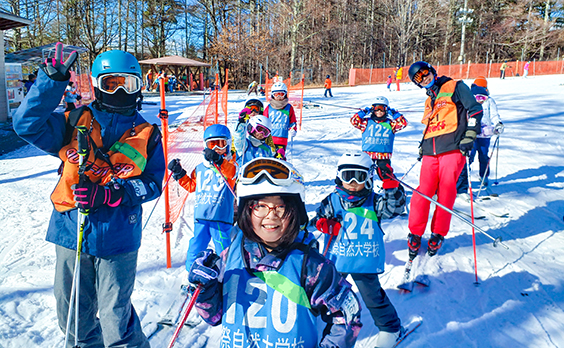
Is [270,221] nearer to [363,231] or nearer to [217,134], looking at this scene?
[363,231]

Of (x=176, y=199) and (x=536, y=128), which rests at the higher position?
(x=536, y=128)

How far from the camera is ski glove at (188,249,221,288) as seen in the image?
4.89 feet

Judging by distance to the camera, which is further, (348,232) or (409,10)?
(409,10)


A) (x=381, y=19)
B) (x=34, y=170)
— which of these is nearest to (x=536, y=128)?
(x=34, y=170)

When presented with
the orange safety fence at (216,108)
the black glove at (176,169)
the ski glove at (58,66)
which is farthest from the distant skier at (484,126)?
the ski glove at (58,66)

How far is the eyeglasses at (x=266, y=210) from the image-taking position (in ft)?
5.58

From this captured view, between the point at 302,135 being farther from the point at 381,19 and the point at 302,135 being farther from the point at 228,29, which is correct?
the point at 381,19

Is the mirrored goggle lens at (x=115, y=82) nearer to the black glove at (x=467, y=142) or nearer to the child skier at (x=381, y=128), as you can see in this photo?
the black glove at (x=467, y=142)

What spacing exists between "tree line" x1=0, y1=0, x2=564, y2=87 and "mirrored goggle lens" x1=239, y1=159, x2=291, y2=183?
113ft

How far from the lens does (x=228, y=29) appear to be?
120 feet

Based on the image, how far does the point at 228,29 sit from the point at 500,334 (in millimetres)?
38062

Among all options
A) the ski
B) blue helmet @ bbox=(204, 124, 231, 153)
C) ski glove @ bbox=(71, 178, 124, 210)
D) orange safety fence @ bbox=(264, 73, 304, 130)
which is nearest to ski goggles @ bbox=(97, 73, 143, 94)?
ski glove @ bbox=(71, 178, 124, 210)

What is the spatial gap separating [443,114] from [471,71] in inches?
1383

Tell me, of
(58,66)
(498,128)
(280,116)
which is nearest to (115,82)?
(58,66)
